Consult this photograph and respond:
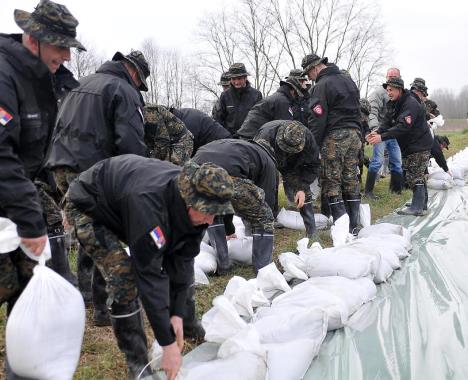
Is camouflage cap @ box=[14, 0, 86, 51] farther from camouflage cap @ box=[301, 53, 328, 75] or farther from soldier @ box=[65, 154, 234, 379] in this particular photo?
camouflage cap @ box=[301, 53, 328, 75]

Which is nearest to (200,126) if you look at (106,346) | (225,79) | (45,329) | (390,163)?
(225,79)

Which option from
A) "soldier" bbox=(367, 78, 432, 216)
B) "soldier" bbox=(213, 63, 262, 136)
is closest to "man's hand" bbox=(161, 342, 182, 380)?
"soldier" bbox=(213, 63, 262, 136)

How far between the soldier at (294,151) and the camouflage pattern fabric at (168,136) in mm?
597

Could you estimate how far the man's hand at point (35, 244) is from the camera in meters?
1.75

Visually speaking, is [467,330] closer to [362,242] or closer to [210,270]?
[362,242]

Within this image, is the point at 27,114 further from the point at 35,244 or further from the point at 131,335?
the point at 131,335

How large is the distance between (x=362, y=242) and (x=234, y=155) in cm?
128

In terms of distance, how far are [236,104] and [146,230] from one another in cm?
402

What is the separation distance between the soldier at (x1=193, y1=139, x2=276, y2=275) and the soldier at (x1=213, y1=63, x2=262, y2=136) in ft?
7.57

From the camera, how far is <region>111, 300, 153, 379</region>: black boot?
2.03 metres

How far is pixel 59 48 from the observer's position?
1936 mm

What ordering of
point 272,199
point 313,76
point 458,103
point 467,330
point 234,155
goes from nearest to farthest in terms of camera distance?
point 467,330
point 234,155
point 272,199
point 313,76
point 458,103

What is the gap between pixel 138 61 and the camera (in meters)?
3.02

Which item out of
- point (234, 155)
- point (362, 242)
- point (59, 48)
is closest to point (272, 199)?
point (234, 155)
